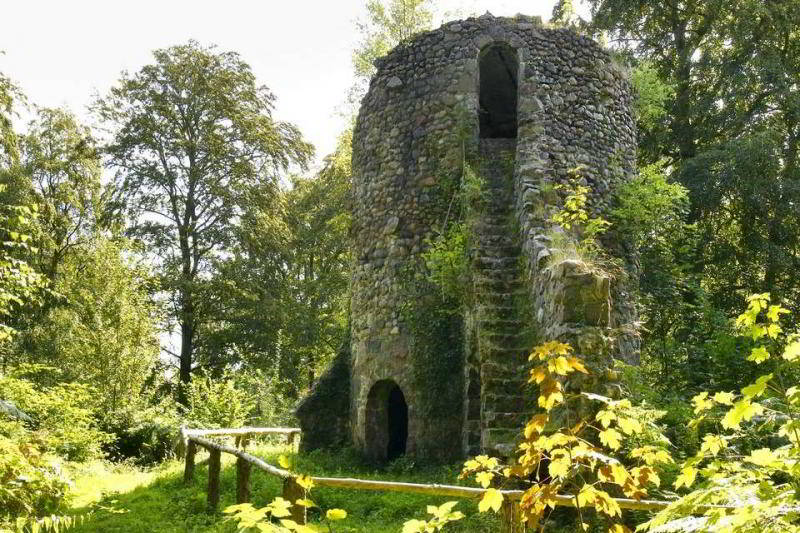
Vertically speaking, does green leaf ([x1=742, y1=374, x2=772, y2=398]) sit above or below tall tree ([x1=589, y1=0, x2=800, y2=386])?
below

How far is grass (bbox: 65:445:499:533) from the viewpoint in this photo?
21.9ft

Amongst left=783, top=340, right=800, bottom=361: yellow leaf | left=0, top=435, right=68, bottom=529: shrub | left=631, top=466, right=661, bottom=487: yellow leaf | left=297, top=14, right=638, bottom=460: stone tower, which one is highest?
left=297, top=14, right=638, bottom=460: stone tower

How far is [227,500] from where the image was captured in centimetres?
761

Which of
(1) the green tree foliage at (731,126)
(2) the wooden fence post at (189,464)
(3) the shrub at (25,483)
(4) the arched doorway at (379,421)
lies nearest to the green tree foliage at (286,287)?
(4) the arched doorway at (379,421)

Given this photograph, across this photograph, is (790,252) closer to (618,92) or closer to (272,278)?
(618,92)

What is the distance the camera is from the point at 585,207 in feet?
32.2

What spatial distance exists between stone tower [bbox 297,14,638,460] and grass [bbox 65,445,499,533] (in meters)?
0.53

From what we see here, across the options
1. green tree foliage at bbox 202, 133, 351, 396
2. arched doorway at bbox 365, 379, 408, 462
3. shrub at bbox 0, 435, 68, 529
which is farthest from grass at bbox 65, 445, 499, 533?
green tree foliage at bbox 202, 133, 351, 396

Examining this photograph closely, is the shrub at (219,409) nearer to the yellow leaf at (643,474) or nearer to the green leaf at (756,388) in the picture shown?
the yellow leaf at (643,474)

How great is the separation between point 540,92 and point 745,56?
23.2 feet

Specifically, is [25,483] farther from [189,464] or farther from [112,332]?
[112,332]

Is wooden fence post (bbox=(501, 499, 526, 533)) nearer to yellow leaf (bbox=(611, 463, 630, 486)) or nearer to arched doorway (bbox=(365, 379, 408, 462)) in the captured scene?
yellow leaf (bbox=(611, 463, 630, 486))

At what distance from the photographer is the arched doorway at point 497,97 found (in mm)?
13086

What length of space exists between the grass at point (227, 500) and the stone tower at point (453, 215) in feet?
1.75
